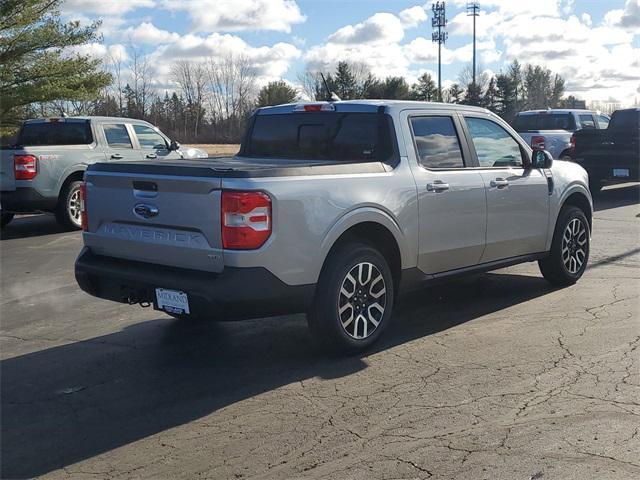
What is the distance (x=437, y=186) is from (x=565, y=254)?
226cm

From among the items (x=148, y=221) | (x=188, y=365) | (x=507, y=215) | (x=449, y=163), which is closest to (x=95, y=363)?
(x=188, y=365)

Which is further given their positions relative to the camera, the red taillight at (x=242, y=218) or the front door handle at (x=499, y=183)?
the front door handle at (x=499, y=183)

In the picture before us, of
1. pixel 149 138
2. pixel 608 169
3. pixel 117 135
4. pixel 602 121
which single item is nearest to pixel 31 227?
pixel 117 135

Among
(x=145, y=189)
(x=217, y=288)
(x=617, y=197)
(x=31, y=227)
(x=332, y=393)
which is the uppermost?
(x=145, y=189)

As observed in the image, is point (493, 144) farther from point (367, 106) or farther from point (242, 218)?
point (242, 218)

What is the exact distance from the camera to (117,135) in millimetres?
13320

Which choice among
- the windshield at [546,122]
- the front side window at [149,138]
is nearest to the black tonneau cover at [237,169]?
the front side window at [149,138]

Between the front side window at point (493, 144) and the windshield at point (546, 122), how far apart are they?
39.6 ft

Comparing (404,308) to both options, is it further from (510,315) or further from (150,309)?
(150,309)

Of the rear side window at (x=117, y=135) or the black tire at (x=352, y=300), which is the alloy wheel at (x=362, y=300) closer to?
the black tire at (x=352, y=300)

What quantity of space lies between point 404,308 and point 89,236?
9.45ft

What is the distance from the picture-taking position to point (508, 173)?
6.69 m

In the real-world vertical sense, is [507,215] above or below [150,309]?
above

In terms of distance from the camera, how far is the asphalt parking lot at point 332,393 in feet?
12.3
